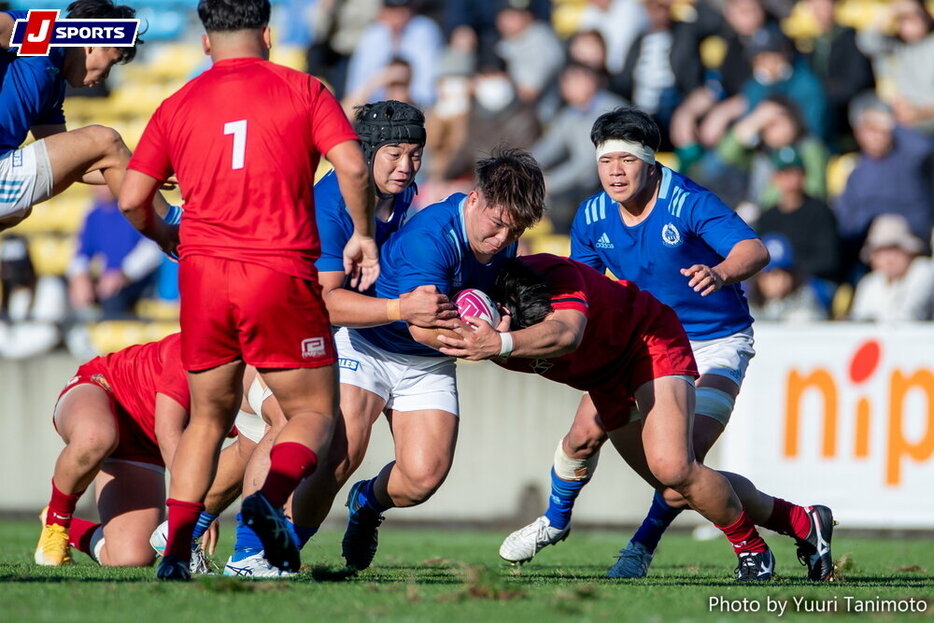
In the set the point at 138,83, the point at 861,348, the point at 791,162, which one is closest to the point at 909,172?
the point at 791,162

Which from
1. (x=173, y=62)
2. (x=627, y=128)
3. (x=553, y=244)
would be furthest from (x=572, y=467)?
(x=173, y=62)

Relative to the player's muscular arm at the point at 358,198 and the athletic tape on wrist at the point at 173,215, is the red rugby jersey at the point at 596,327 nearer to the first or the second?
the player's muscular arm at the point at 358,198

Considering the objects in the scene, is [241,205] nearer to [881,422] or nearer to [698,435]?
[698,435]

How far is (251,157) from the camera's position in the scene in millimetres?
5328

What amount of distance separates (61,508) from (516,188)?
307 cm

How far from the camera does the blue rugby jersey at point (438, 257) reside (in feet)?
20.6

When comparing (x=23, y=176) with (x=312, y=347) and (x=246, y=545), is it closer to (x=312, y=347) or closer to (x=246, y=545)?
(x=312, y=347)

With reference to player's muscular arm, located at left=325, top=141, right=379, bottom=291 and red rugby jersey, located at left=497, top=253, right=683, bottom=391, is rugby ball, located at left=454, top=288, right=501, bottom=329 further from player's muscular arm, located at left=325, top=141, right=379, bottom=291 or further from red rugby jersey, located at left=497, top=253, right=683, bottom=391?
player's muscular arm, located at left=325, top=141, right=379, bottom=291

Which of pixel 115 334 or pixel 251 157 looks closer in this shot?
pixel 251 157

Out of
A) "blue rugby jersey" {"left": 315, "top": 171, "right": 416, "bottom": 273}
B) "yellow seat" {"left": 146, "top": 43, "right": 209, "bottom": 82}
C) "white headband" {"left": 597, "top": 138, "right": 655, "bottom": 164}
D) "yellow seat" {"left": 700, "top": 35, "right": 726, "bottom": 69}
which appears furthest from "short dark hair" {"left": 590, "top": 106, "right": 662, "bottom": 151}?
"yellow seat" {"left": 146, "top": 43, "right": 209, "bottom": 82}

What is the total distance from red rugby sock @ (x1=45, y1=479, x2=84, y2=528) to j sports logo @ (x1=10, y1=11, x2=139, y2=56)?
7.44ft

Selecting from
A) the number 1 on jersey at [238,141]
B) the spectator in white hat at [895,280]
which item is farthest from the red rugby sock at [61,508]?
the spectator in white hat at [895,280]

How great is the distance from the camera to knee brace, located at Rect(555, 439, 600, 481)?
742 centimetres

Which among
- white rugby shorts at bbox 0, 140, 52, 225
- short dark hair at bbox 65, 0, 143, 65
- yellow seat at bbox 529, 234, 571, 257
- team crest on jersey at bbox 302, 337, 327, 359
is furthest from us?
yellow seat at bbox 529, 234, 571, 257
